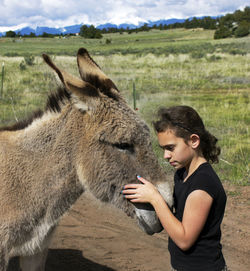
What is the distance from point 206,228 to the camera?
288cm

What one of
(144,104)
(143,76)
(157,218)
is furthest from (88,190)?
(143,76)

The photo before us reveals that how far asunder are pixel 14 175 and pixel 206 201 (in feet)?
5.46

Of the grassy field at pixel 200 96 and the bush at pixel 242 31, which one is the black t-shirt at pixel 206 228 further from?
the bush at pixel 242 31

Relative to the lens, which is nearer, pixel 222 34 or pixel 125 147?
pixel 125 147

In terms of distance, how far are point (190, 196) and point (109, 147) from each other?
0.80m

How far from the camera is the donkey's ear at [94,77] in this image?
2996 mm

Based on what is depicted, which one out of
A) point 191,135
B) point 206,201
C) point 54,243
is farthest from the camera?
point 54,243

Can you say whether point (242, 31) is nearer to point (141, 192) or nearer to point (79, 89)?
point (79, 89)

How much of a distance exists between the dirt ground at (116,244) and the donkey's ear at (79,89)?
2252 millimetres

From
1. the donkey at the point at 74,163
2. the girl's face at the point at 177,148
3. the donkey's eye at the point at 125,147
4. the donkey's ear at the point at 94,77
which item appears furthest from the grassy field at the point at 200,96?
the girl's face at the point at 177,148

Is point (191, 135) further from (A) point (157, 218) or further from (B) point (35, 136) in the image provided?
(B) point (35, 136)

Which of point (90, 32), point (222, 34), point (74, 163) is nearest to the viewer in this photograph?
point (74, 163)

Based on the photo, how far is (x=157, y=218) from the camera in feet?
9.43

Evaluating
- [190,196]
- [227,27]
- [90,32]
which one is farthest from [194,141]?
[90,32]
